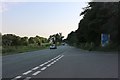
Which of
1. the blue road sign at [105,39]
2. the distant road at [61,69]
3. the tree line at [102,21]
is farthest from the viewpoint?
the blue road sign at [105,39]

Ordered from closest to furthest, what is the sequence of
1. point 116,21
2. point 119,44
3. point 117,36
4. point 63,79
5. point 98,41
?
1. point 63,79
2. point 116,21
3. point 117,36
4. point 119,44
5. point 98,41

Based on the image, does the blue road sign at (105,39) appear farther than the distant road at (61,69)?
Yes

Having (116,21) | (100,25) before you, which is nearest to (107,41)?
(100,25)

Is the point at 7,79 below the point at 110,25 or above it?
below

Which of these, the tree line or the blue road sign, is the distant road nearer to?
the tree line

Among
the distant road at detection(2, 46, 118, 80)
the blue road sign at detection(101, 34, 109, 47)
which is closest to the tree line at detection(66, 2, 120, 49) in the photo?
the blue road sign at detection(101, 34, 109, 47)

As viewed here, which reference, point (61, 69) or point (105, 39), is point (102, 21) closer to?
point (105, 39)

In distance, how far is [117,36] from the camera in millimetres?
51719

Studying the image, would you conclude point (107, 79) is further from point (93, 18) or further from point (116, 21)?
point (93, 18)

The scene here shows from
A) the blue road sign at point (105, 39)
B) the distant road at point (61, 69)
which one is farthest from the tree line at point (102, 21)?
the distant road at point (61, 69)

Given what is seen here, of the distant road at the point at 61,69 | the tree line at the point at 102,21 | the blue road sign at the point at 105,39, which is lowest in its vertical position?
the distant road at the point at 61,69

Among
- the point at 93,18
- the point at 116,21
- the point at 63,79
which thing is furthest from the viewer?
the point at 93,18

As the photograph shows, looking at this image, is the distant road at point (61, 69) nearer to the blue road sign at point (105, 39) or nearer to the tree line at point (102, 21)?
the tree line at point (102, 21)

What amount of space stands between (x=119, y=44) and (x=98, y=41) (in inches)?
588
